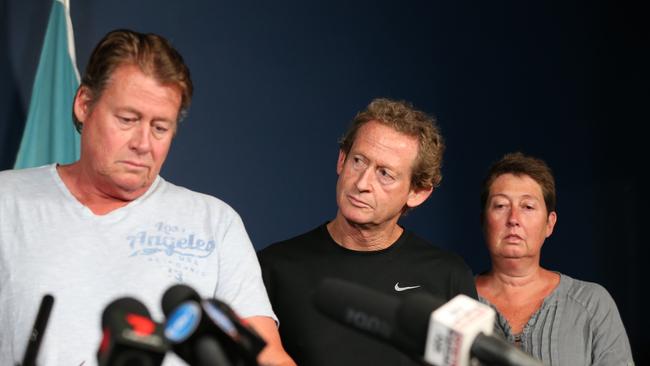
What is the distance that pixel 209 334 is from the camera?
0.74 meters

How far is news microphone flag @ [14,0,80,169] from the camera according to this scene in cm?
258

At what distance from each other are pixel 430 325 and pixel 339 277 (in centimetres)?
122

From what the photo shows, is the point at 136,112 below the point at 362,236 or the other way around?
the other way around

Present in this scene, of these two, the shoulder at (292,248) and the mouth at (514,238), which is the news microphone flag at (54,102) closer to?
the shoulder at (292,248)

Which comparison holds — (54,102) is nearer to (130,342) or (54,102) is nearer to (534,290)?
(534,290)

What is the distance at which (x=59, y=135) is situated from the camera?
2594 millimetres

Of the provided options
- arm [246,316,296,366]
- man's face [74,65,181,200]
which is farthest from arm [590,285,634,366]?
man's face [74,65,181,200]

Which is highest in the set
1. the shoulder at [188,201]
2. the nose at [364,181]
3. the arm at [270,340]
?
the nose at [364,181]

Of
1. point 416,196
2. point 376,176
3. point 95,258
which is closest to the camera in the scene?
point 95,258

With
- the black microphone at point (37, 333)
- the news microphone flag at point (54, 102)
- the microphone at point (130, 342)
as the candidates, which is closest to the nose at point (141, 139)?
the black microphone at point (37, 333)

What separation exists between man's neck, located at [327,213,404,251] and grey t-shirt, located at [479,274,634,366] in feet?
1.83

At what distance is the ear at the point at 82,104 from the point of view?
1.52 metres

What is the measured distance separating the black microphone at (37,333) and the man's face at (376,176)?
3.92ft

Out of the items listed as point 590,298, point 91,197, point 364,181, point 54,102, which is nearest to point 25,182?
point 91,197
